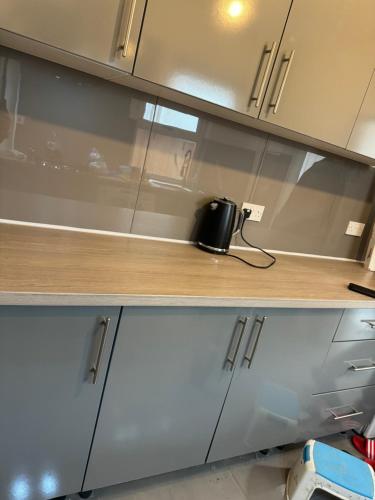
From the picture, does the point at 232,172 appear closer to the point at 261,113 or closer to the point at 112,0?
the point at 261,113

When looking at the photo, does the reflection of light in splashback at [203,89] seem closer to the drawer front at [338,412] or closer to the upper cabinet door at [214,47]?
the upper cabinet door at [214,47]

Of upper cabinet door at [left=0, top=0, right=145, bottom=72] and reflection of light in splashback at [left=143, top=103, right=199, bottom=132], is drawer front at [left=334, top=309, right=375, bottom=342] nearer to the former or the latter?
reflection of light in splashback at [left=143, top=103, right=199, bottom=132]

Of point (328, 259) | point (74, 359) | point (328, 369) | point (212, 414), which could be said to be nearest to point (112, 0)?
point (74, 359)

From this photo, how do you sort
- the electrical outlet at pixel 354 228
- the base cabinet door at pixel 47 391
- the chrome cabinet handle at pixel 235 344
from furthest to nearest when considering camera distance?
1. the electrical outlet at pixel 354 228
2. the chrome cabinet handle at pixel 235 344
3. the base cabinet door at pixel 47 391

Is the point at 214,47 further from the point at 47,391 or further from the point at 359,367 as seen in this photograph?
the point at 359,367

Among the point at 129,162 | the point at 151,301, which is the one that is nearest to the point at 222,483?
the point at 151,301

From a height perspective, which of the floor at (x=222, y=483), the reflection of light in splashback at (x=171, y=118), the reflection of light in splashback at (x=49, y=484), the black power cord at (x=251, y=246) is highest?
the reflection of light in splashback at (x=171, y=118)

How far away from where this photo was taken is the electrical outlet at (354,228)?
2.27m

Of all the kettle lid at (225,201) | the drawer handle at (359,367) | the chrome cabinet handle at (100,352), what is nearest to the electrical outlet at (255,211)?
the kettle lid at (225,201)

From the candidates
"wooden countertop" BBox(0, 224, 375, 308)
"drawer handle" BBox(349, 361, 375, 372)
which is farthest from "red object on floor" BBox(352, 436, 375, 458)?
"wooden countertop" BBox(0, 224, 375, 308)

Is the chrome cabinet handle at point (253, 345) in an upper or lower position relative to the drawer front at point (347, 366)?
upper

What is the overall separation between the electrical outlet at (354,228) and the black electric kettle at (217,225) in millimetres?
978

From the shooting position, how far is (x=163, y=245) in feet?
5.26

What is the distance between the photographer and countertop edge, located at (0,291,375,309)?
84cm
